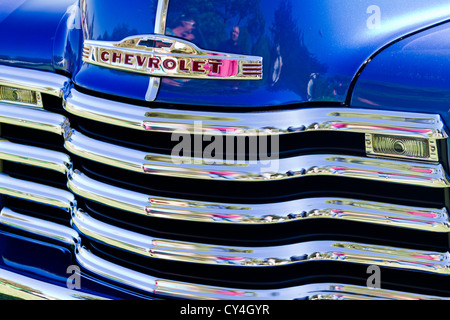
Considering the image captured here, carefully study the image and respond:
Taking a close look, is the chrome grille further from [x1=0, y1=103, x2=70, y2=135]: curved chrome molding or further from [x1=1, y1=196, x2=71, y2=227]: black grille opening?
[x1=1, y1=196, x2=71, y2=227]: black grille opening

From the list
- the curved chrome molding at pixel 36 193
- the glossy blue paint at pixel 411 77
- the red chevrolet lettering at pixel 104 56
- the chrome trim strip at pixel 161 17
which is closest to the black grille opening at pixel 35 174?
the curved chrome molding at pixel 36 193

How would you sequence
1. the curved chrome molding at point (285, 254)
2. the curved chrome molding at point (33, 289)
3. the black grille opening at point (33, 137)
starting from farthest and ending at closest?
the black grille opening at point (33, 137)
the curved chrome molding at point (33, 289)
the curved chrome molding at point (285, 254)

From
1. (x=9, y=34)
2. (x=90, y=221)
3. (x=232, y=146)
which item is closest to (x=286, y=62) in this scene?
(x=232, y=146)

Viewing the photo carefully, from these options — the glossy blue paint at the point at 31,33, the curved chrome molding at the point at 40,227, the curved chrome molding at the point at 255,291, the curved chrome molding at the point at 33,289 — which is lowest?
the curved chrome molding at the point at 33,289

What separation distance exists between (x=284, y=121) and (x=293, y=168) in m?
0.16

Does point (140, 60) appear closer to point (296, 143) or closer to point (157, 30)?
point (157, 30)

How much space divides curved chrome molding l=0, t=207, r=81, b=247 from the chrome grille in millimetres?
196

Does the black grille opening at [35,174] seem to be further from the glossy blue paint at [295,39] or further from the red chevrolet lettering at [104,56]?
the glossy blue paint at [295,39]

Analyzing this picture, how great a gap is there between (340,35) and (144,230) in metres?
0.98

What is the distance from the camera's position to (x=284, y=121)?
2.08 meters

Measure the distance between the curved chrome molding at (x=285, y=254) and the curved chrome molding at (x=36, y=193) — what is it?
44 cm

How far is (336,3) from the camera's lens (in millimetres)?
2113

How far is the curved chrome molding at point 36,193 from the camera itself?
2.65 m

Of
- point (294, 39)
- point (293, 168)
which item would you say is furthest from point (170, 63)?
point (293, 168)
